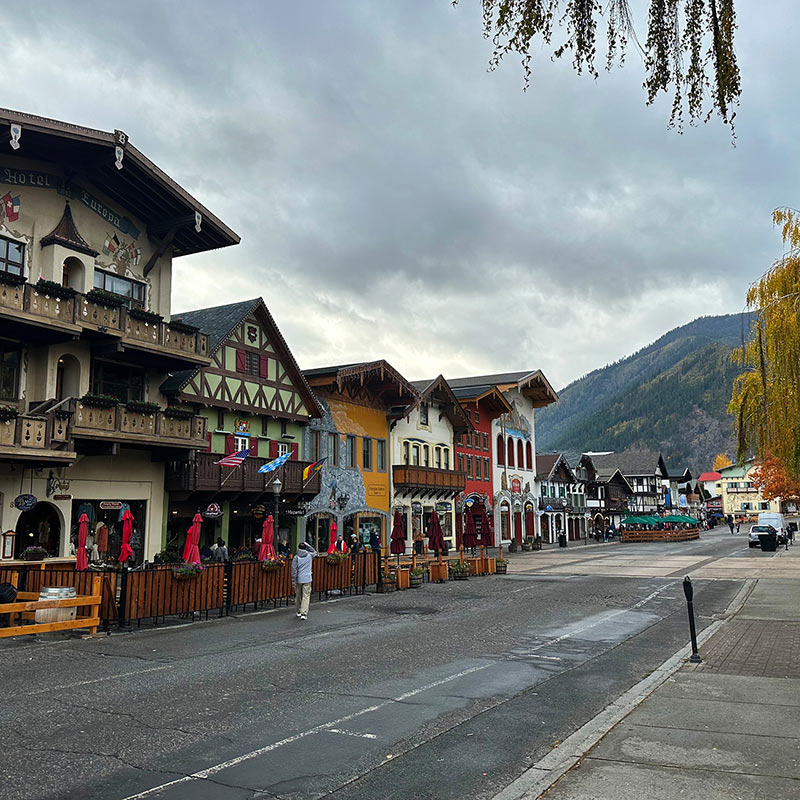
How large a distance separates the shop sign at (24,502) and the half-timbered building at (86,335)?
0.04 m

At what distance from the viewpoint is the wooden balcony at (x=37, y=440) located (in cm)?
2005

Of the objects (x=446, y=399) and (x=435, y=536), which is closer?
(x=435, y=536)

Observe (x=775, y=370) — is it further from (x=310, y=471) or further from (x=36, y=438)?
(x=310, y=471)

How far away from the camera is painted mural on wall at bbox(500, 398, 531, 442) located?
6006cm

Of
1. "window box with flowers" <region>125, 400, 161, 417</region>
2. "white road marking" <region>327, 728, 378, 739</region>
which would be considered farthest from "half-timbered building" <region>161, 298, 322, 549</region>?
"white road marking" <region>327, 728, 378, 739</region>

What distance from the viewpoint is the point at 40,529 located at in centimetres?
2331

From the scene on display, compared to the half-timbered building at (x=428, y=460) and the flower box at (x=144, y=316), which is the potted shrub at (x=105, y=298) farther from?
the half-timbered building at (x=428, y=460)

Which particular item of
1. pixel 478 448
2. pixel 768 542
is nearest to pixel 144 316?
pixel 478 448

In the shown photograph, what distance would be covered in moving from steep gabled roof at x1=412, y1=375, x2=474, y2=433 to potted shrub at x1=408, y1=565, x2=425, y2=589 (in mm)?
20079

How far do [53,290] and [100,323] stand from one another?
72.9 inches

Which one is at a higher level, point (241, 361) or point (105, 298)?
point (105, 298)

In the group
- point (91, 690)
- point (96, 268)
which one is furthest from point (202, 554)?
point (91, 690)

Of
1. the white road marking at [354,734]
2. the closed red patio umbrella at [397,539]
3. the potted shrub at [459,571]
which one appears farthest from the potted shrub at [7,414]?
the potted shrub at [459,571]

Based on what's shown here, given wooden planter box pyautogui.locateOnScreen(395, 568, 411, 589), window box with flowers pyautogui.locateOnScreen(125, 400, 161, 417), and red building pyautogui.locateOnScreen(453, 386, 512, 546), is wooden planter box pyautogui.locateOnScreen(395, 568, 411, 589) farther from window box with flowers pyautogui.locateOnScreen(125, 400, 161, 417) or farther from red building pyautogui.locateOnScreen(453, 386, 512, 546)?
red building pyautogui.locateOnScreen(453, 386, 512, 546)
